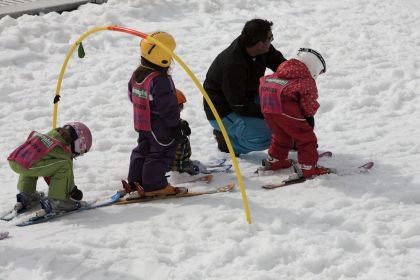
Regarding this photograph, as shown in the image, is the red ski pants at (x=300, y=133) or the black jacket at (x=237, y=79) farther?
the black jacket at (x=237, y=79)

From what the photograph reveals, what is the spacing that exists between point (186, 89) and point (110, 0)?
3.68 m

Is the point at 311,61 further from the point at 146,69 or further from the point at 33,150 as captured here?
the point at 33,150

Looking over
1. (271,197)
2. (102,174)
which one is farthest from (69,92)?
(271,197)

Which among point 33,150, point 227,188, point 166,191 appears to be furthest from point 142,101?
point 227,188

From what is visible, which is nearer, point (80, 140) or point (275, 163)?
point (80, 140)

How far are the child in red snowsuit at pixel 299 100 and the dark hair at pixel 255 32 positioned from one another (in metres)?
0.44

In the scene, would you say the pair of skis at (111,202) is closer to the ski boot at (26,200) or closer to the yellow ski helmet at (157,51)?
the ski boot at (26,200)

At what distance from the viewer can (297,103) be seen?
5.36 meters

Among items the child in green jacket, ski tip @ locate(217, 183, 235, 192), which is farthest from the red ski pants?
the child in green jacket

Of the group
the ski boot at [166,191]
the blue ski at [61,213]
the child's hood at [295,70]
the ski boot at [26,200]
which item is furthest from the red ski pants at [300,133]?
the ski boot at [26,200]

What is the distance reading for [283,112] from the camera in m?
5.32

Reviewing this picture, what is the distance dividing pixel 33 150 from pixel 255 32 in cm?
237

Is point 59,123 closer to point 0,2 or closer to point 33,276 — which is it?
point 33,276

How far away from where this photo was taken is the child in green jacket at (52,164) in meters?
4.82
